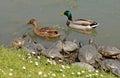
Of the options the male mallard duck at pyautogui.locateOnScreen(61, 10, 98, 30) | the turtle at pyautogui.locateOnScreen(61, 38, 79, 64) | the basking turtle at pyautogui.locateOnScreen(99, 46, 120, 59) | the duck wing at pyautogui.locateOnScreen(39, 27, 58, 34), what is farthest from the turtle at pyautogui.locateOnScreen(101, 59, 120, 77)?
the male mallard duck at pyautogui.locateOnScreen(61, 10, 98, 30)

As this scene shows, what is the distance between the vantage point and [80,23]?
1262 centimetres

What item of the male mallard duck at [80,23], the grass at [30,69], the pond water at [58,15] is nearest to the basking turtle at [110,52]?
the pond water at [58,15]

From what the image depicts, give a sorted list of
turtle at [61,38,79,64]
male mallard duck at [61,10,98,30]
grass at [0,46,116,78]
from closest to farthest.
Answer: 1. grass at [0,46,116,78]
2. turtle at [61,38,79,64]
3. male mallard duck at [61,10,98,30]

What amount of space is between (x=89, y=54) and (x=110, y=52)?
75cm

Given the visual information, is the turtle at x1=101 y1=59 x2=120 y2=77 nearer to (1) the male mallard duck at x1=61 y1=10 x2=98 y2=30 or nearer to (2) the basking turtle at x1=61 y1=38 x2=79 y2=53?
(2) the basking turtle at x1=61 y1=38 x2=79 y2=53

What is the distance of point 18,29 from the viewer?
12141 millimetres

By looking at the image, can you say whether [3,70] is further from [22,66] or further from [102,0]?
[102,0]

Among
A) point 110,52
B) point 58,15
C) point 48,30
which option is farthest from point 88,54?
point 58,15

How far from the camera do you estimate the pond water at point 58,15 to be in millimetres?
11906

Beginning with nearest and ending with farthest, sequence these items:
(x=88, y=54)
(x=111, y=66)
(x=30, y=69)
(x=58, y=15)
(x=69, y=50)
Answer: (x=30, y=69)
(x=111, y=66)
(x=88, y=54)
(x=69, y=50)
(x=58, y=15)

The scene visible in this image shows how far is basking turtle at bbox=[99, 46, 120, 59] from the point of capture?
10.4 meters

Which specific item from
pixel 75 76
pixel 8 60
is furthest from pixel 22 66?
pixel 75 76

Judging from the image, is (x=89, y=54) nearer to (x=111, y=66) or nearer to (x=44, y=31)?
(x=111, y=66)

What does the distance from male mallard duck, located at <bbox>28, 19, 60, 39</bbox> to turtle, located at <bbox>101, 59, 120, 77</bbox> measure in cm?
273
